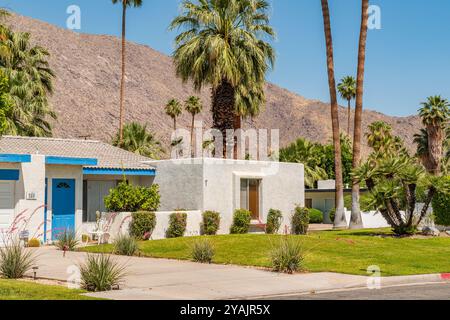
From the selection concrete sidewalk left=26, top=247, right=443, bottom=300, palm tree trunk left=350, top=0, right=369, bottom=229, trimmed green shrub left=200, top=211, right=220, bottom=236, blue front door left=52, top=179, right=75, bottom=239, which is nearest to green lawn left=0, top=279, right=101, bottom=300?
concrete sidewalk left=26, top=247, right=443, bottom=300

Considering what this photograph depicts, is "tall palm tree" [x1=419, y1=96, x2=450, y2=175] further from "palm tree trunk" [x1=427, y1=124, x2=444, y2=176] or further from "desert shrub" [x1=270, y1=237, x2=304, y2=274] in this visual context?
"desert shrub" [x1=270, y1=237, x2=304, y2=274]

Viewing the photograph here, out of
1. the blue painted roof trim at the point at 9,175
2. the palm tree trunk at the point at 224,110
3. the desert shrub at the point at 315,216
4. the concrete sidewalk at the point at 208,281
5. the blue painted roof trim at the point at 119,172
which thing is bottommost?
the concrete sidewalk at the point at 208,281

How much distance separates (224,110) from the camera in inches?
1378

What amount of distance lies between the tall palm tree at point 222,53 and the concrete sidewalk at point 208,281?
1580cm

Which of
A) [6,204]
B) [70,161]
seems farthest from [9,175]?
[70,161]

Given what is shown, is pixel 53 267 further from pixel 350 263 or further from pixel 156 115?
pixel 156 115

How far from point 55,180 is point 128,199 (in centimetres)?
334

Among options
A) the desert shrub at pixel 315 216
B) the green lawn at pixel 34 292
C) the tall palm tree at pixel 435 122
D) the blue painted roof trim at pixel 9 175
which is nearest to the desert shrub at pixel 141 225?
the blue painted roof trim at pixel 9 175

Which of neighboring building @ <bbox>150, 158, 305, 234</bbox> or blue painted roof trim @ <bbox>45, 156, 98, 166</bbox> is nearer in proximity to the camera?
blue painted roof trim @ <bbox>45, 156, 98, 166</bbox>

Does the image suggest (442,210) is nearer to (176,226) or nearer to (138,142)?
(176,226)

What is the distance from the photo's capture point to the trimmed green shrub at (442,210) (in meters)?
37.9

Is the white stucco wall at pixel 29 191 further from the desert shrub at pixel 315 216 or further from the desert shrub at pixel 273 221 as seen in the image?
the desert shrub at pixel 315 216

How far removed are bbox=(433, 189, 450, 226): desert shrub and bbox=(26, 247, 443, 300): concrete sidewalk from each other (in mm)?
21541

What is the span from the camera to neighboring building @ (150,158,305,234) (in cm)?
3017
